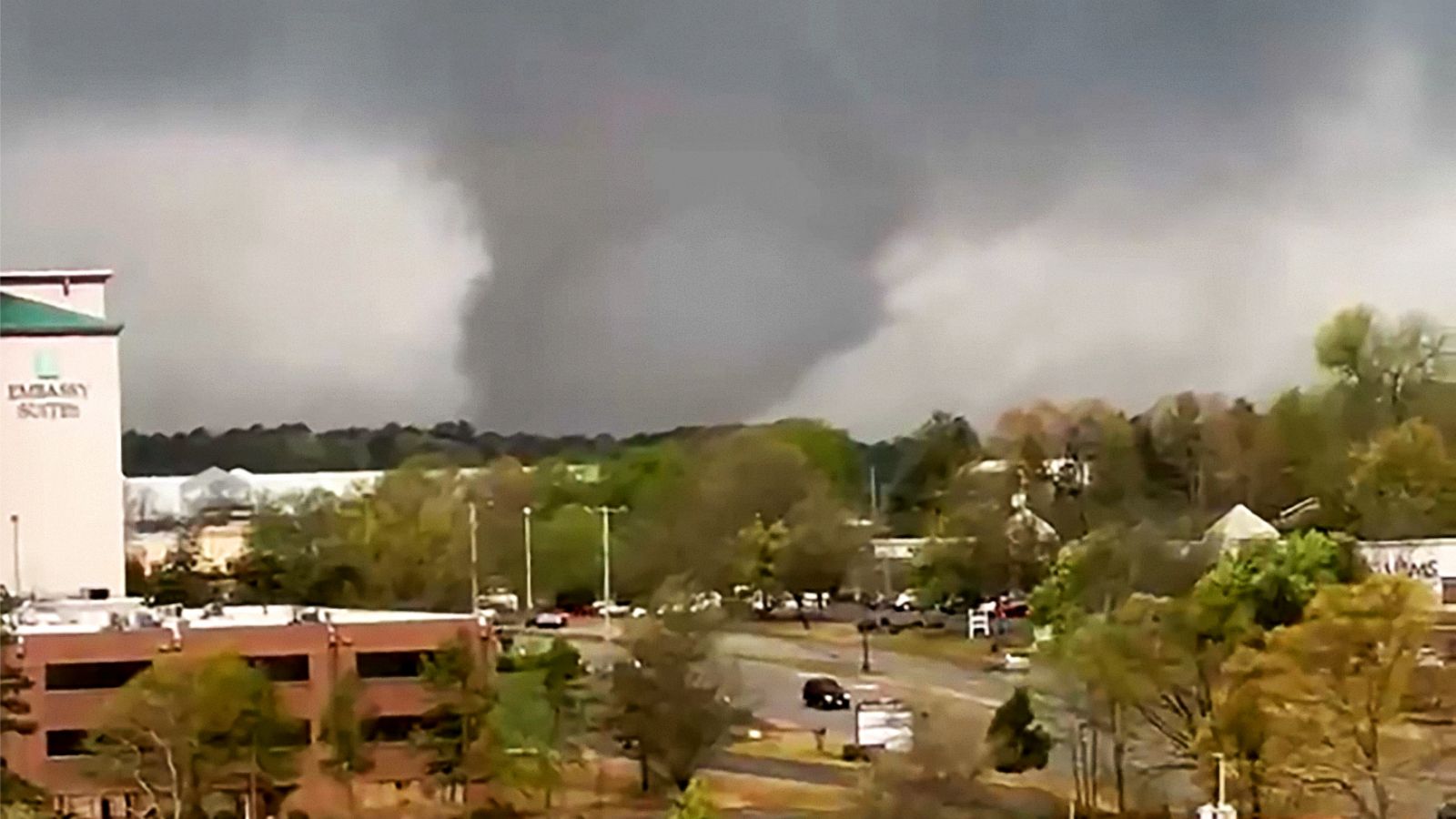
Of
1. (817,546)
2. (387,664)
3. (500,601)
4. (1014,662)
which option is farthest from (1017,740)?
(817,546)

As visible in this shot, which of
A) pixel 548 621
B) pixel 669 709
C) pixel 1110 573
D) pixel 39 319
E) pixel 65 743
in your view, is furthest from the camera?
pixel 548 621

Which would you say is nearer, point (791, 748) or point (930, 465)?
point (791, 748)

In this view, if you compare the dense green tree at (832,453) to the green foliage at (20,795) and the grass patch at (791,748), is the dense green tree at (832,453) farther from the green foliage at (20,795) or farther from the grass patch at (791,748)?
the green foliage at (20,795)

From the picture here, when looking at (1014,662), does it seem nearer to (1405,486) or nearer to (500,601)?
(500,601)

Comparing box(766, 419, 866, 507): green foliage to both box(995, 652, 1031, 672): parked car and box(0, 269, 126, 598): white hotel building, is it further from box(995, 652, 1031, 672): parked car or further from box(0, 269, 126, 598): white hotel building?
box(0, 269, 126, 598): white hotel building

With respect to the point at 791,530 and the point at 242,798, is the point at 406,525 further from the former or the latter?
the point at 242,798
